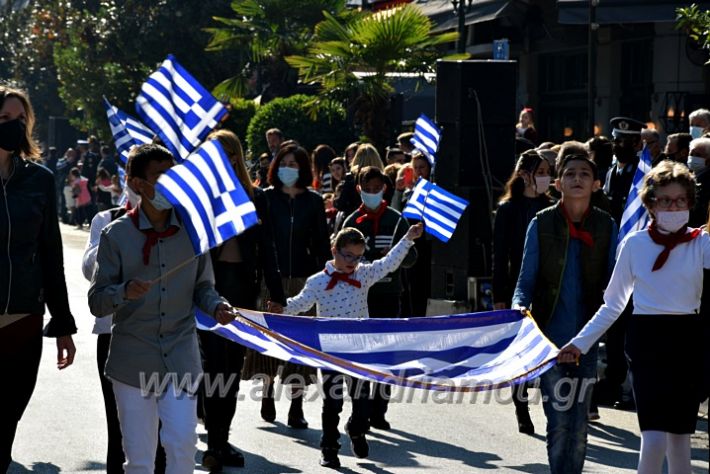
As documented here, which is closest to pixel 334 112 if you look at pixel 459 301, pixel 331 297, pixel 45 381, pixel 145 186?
pixel 459 301

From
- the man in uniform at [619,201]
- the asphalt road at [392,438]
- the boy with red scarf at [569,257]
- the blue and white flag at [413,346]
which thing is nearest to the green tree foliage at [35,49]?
the man in uniform at [619,201]

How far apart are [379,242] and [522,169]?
1154 millimetres

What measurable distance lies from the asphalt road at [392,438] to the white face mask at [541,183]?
1687 mm

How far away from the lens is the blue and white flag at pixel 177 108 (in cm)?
980

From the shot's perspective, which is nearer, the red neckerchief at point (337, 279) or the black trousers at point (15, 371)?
the black trousers at point (15, 371)

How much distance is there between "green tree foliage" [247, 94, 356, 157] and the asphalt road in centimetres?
1255

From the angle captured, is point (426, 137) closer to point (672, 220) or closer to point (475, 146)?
point (475, 146)

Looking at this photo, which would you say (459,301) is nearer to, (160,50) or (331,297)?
(331,297)

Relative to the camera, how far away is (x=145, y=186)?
22.2 ft

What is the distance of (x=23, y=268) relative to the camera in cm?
691

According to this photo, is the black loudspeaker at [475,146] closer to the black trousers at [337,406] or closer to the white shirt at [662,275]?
the black trousers at [337,406]

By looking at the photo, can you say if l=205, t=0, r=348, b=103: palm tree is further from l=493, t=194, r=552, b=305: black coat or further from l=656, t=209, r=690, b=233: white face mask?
l=656, t=209, r=690, b=233: white face mask

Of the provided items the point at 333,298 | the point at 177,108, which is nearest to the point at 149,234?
the point at 333,298

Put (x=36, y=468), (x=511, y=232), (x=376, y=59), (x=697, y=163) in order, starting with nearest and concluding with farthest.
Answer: (x=36, y=468) < (x=511, y=232) < (x=697, y=163) < (x=376, y=59)
